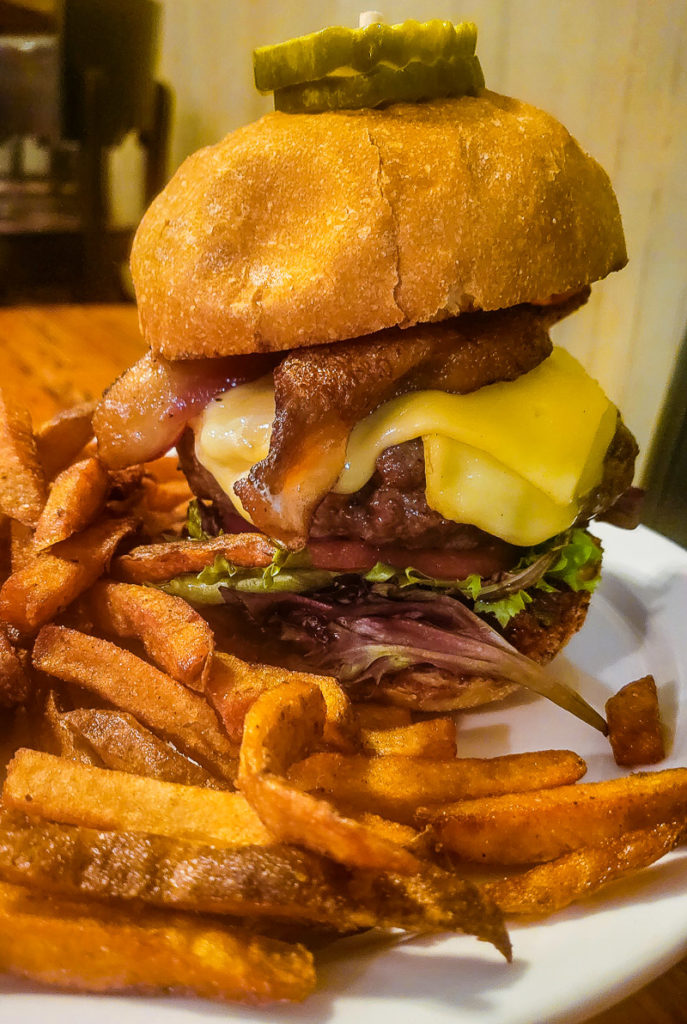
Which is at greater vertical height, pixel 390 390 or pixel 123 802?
pixel 390 390

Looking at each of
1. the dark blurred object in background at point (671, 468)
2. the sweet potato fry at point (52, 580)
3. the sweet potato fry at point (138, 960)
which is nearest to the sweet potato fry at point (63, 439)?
the sweet potato fry at point (52, 580)

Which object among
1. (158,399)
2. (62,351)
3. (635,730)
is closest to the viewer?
(635,730)

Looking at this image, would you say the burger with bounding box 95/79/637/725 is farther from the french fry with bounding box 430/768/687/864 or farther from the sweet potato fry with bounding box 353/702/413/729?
the french fry with bounding box 430/768/687/864

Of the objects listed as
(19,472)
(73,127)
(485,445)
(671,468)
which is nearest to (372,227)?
(485,445)

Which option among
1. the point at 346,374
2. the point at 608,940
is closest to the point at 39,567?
the point at 346,374

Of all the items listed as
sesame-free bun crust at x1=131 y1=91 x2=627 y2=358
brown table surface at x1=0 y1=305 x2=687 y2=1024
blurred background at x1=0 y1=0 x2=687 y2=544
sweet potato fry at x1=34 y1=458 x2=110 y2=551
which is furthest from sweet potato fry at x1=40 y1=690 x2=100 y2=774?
blurred background at x1=0 y1=0 x2=687 y2=544

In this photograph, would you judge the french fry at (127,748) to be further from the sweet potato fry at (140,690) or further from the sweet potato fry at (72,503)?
the sweet potato fry at (72,503)

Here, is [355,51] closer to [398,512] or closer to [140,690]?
[398,512]
